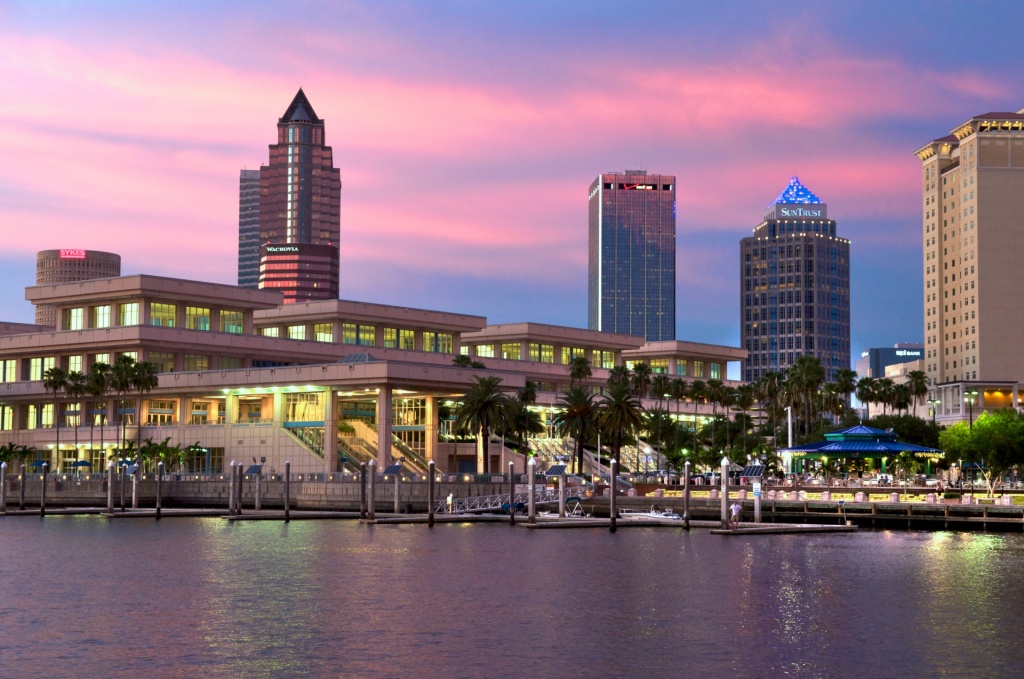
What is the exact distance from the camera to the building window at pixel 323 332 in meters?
175

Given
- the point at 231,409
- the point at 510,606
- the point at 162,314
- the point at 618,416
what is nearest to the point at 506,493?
the point at 618,416

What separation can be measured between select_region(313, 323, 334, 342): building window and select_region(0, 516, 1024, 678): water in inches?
3394

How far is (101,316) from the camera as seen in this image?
6245 inches

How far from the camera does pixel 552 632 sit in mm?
48562

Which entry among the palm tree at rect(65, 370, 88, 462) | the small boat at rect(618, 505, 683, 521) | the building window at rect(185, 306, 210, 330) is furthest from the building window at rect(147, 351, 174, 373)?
the small boat at rect(618, 505, 683, 521)

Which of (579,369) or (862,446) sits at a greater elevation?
(579,369)

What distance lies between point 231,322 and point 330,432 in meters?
35.0

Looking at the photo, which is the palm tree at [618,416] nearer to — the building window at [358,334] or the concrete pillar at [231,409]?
the concrete pillar at [231,409]

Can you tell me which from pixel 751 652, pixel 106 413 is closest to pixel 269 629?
pixel 751 652

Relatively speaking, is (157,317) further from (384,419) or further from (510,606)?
(510,606)

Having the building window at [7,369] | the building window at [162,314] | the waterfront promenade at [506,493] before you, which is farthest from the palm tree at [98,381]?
the building window at [7,369]

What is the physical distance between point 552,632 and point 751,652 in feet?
25.6

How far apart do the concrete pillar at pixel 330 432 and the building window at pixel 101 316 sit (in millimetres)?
36250

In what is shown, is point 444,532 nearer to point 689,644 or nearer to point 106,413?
point 689,644
